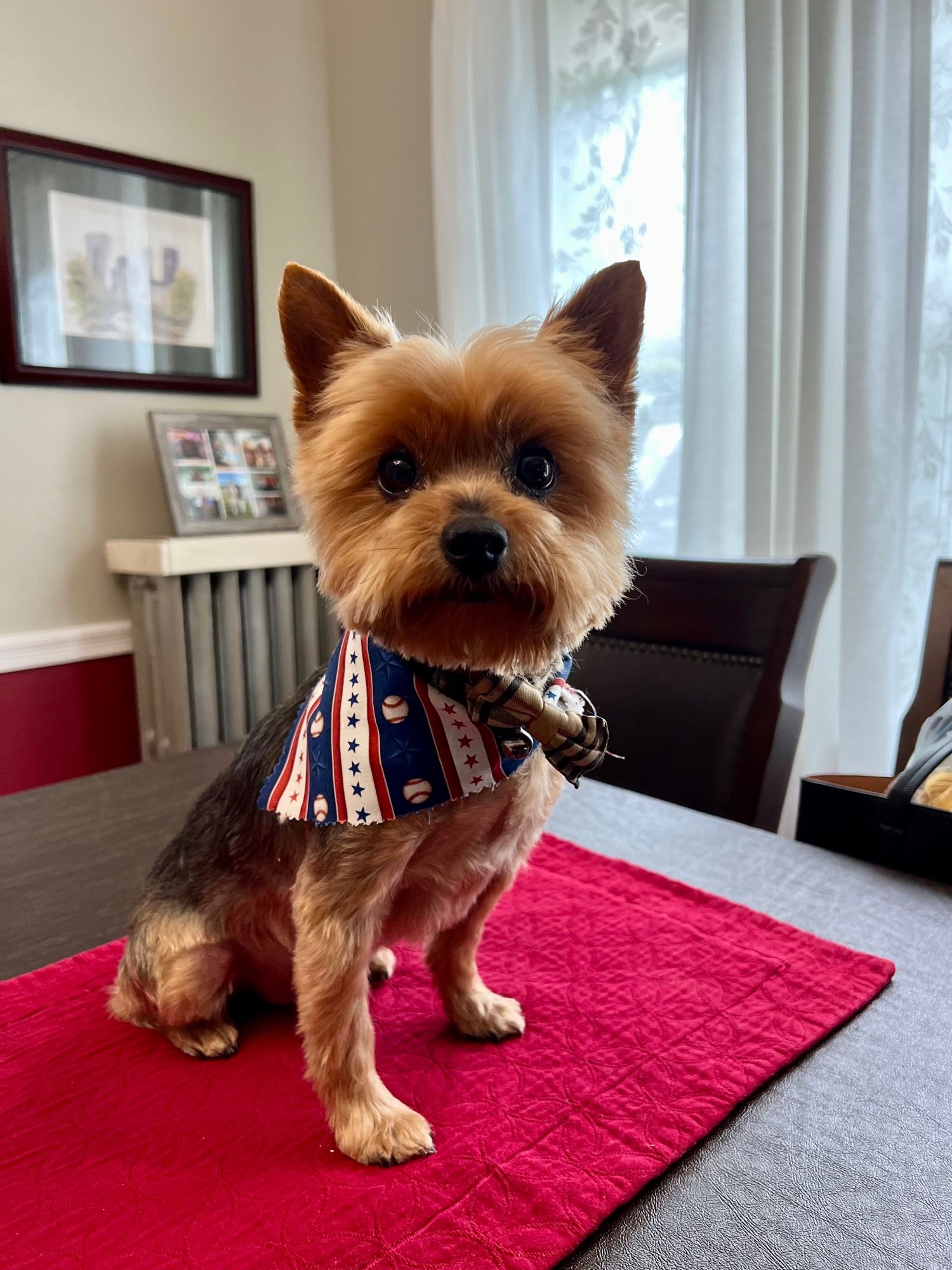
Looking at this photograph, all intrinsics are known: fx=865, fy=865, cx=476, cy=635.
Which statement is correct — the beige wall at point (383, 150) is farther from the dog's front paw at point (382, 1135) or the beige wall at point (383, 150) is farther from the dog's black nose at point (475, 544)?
the dog's front paw at point (382, 1135)

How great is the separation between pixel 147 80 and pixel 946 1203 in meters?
2.70

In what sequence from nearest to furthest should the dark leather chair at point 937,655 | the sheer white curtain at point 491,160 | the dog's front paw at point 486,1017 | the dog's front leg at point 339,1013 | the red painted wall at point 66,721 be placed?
the dog's front leg at point 339,1013 < the dog's front paw at point 486,1017 < the dark leather chair at point 937,655 < the sheer white curtain at point 491,160 < the red painted wall at point 66,721

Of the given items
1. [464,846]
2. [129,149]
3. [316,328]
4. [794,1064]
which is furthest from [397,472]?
[129,149]

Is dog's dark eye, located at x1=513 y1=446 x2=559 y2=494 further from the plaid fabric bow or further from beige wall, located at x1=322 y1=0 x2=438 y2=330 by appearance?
beige wall, located at x1=322 y1=0 x2=438 y2=330

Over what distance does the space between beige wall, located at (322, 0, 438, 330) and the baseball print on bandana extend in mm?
1900

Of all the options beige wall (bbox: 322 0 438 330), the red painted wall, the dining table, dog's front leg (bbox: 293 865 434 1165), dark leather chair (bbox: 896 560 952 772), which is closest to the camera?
the dining table

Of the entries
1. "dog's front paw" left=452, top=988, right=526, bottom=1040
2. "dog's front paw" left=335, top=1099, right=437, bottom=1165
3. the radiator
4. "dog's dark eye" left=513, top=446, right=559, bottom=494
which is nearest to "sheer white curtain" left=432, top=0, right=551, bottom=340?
the radiator

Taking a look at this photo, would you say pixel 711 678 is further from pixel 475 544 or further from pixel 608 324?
pixel 475 544

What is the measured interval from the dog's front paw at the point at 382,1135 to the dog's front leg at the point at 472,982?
132 mm

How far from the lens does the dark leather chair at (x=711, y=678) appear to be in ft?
4.09

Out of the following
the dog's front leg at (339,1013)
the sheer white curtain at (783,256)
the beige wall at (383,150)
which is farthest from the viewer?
the beige wall at (383,150)

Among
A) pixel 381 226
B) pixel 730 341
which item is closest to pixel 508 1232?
pixel 730 341

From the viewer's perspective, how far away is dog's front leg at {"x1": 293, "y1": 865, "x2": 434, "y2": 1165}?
642 mm

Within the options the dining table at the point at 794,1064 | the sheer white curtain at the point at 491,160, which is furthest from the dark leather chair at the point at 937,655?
the sheer white curtain at the point at 491,160
